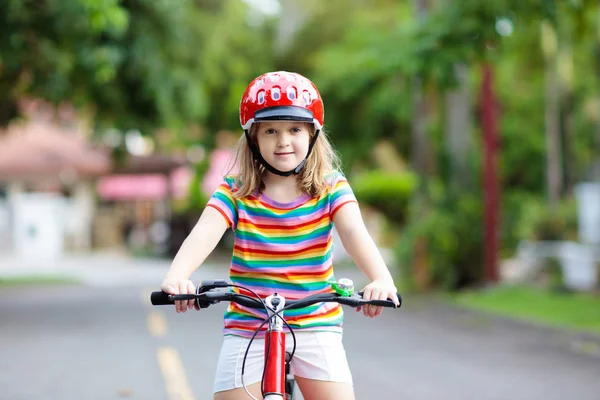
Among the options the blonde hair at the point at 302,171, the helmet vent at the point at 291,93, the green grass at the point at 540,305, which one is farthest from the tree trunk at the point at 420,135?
the helmet vent at the point at 291,93

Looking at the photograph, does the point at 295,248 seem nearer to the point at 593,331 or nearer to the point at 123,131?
the point at 593,331

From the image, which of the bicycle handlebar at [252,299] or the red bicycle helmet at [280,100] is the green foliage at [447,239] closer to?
the red bicycle helmet at [280,100]

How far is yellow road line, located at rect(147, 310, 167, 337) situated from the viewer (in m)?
13.9

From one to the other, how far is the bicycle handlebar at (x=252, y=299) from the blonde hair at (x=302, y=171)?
16.8 inches

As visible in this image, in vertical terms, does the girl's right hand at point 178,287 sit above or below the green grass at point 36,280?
above

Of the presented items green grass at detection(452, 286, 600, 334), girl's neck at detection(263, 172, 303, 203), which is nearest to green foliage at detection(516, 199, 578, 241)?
green grass at detection(452, 286, 600, 334)

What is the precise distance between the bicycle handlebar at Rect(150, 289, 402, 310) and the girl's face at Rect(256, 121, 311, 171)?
526 millimetres

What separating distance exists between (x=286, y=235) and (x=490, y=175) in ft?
51.7

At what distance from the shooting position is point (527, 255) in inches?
819

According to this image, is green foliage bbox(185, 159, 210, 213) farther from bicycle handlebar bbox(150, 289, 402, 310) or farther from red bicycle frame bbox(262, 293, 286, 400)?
red bicycle frame bbox(262, 293, 286, 400)

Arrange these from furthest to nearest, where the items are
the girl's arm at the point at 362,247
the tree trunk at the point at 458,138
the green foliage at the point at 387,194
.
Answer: the green foliage at the point at 387,194, the tree trunk at the point at 458,138, the girl's arm at the point at 362,247

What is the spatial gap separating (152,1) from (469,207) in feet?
23.0

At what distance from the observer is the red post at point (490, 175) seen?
1905 cm

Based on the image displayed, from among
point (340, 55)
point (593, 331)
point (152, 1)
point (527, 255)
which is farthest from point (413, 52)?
point (340, 55)
